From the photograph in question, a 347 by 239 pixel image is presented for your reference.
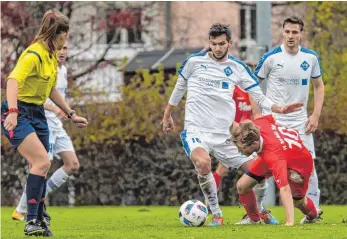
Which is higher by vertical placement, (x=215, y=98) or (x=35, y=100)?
(x=35, y=100)

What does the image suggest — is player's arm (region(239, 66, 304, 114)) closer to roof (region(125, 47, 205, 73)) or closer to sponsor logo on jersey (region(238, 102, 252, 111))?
sponsor logo on jersey (region(238, 102, 252, 111))

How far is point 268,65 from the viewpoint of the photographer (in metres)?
13.1

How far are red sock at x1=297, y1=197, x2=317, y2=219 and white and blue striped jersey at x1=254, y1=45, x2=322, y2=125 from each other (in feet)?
4.46

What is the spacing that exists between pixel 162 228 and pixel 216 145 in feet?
3.82

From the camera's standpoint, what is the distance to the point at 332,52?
23344mm

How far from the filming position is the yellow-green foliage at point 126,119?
19.6m

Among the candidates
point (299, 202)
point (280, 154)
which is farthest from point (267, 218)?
point (280, 154)

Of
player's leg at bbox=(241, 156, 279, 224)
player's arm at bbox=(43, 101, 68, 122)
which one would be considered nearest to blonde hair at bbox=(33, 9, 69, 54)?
player's leg at bbox=(241, 156, 279, 224)

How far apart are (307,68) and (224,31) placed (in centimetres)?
149

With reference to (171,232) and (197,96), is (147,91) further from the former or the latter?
(171,232)

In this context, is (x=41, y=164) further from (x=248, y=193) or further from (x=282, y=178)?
(x=248, y=193)

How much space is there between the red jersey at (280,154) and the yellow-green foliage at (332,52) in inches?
301

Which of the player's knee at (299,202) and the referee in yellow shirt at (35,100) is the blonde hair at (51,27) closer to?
the referee in yellow shirt at (35,100)

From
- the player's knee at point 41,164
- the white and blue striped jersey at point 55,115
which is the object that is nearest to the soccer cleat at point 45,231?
the player's knee at point 41,164
